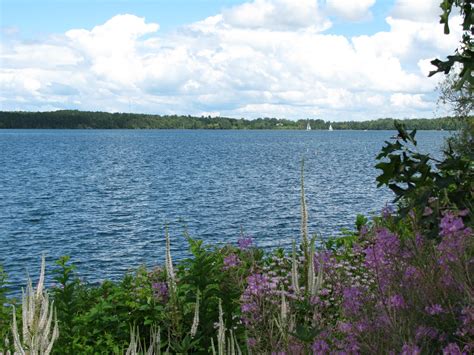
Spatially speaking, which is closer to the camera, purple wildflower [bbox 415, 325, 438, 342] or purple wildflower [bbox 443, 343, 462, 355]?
purple wildflower [bbox 443, 343, 462, 355]

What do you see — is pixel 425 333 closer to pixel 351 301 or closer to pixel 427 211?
pixel 351 301

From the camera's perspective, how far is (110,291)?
10.3 meters

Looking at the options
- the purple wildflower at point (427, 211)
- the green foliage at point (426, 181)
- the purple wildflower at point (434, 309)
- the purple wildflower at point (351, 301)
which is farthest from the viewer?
the purple wildflower at point (427, 211)

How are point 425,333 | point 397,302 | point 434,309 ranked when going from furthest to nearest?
point 397,302 → point 434,309 → point 425,333

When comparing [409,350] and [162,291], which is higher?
[409,350]

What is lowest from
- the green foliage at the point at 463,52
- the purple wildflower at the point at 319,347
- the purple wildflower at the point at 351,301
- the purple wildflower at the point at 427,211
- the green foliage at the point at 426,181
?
the purple wildflower at the point at 319,347

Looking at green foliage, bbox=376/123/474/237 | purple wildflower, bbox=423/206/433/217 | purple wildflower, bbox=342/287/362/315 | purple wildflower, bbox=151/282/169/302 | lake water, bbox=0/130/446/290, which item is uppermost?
green foliage, bbox=376/123/474/237

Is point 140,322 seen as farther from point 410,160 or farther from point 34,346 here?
point 410,160

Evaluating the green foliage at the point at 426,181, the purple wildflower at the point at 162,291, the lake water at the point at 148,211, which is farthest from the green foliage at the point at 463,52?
the lake water at the point at 148,211

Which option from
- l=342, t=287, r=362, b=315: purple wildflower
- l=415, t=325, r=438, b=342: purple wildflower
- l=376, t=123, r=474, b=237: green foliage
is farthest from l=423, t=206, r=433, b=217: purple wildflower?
l=415, t=325, r=438, b=342: purple wildflower

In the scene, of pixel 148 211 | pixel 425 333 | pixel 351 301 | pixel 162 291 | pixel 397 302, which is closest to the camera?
pixel 425 333

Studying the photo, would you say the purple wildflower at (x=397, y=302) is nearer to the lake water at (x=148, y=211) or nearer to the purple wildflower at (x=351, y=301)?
the purple wildflower at (x=351, y=301)

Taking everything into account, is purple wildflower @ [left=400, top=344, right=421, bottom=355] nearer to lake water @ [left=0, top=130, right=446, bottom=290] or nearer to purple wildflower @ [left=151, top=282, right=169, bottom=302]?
purple wildflower @ [left=151, top=282, right=169, bottom=302]

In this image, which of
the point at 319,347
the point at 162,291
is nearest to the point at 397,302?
the point at 319,347
